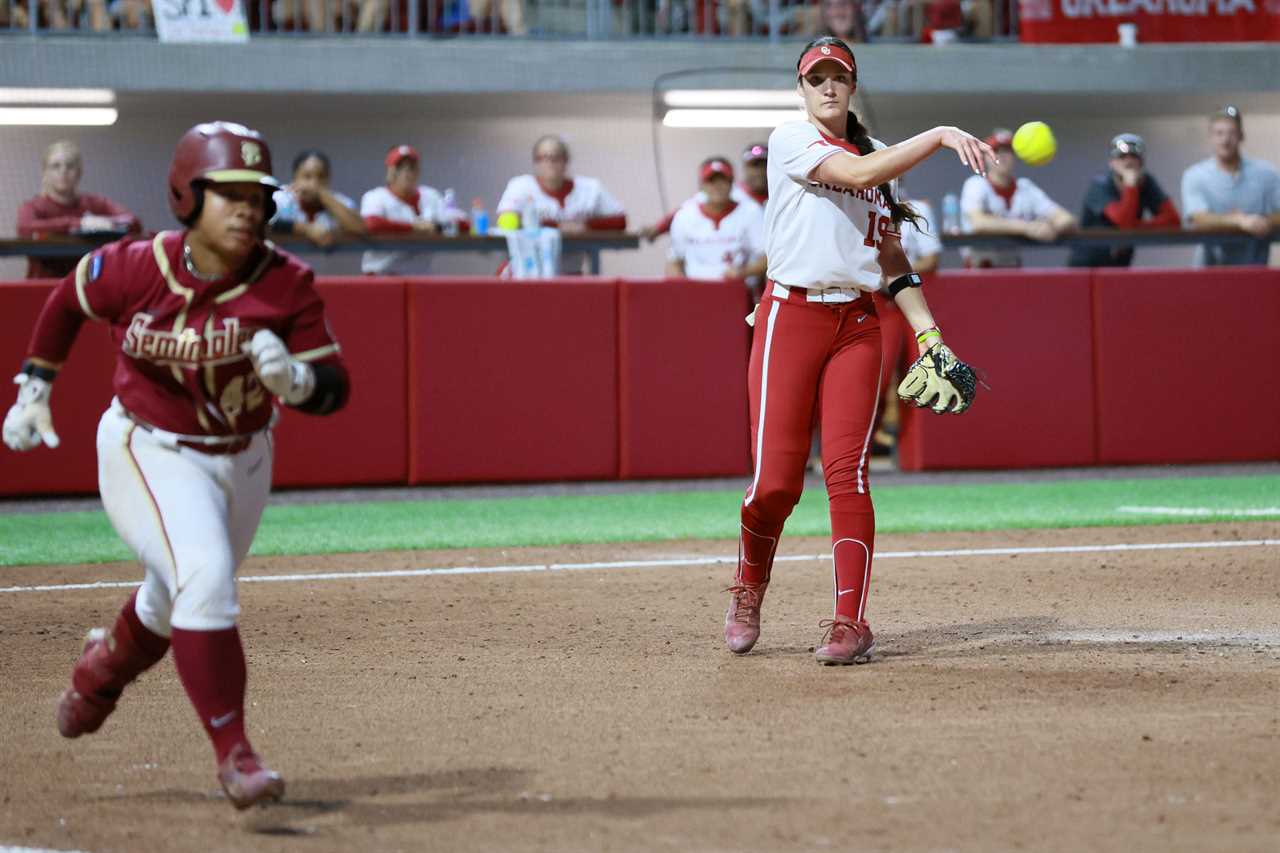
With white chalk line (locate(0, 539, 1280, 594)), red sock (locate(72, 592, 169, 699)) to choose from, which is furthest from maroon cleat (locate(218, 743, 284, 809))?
white chalk line (locate(0, 539, 1280, 594))

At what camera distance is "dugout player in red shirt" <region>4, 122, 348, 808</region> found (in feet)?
14.1

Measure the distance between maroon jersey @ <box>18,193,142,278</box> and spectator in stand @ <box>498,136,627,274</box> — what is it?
2.95m

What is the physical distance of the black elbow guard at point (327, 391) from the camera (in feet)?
14.4

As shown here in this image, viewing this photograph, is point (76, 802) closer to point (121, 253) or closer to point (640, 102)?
point (121, 253)

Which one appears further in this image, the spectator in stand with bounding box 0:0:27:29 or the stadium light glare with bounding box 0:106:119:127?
the stadium light glare with bounding box 0:106:119:127

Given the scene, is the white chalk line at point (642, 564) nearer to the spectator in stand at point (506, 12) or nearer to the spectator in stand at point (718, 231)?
the spectator in stand at point (718, 231)

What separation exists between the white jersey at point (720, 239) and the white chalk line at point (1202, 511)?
361 cm

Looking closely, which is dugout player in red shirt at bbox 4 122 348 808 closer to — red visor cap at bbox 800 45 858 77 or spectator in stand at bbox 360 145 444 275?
red visor cap at bbox 800 45 858 77

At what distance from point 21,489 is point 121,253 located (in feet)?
27.2

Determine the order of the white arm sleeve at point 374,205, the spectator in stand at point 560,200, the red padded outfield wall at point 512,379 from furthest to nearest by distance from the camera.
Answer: the spectator in stand at point 560,200 → the white arm sleeve at point 374,205 → the red padded outfield wall at point 512,379

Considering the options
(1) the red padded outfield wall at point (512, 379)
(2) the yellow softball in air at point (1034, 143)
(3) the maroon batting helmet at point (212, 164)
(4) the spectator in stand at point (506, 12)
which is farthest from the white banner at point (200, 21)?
(3) the maroon batting helmet at point (212, 164)

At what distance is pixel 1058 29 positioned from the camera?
64.7 ft

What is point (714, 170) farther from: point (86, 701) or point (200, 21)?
point (86, 701)

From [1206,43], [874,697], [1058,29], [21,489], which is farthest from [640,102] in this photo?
[874,697]
